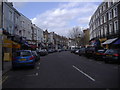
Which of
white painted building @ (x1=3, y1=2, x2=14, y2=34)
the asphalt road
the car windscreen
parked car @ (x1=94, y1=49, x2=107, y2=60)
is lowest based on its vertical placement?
the asphalt road

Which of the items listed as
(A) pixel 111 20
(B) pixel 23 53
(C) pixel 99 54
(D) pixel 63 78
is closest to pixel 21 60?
(B) pixel 23 53

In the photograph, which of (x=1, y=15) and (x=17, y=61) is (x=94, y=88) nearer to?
(x=17, y=61)

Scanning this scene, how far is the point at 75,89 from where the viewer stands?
22.7ft

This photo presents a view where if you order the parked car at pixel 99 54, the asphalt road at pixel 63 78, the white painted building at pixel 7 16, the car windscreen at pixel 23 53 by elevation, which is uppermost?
the white painted building at pixel 7 16

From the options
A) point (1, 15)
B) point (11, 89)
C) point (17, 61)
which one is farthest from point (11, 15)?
point (11, 89)

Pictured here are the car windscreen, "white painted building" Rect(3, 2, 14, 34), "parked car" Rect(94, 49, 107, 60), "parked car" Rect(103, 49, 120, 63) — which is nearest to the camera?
the car windscreen

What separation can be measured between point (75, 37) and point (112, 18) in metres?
49.5

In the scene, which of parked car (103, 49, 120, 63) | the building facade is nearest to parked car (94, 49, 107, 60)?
parked car (103, 49, 120, 63)

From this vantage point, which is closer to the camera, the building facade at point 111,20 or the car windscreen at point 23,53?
the car windscreen at point 23,53

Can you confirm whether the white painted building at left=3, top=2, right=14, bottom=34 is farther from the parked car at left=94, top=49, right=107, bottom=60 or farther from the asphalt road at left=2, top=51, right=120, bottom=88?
the asphalt road at left=2, top=51, right=120, bottom=88

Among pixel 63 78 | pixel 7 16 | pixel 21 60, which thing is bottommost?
pixel 63 78

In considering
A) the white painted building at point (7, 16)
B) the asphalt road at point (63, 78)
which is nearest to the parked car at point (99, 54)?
the asphalt road at point (63, 78)

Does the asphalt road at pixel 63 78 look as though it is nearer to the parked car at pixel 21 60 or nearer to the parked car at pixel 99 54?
the parked car at pixel 21 60

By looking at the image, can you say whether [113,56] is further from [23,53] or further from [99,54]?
[23,53]
